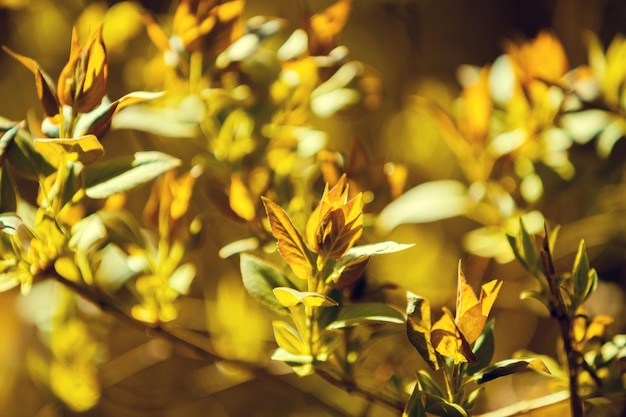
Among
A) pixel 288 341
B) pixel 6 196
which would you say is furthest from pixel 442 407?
pixel 6 196

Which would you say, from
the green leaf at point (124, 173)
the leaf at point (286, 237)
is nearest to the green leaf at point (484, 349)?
the leaf at point (286, 237)

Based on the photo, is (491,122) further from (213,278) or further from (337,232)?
(213,278)

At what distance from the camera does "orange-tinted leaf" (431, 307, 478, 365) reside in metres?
0.40

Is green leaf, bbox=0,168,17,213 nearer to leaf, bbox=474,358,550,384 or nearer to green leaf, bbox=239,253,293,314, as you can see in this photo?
green leaf, bbox=239,253,293,314

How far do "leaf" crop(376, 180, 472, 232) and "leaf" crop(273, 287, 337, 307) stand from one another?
20 cm

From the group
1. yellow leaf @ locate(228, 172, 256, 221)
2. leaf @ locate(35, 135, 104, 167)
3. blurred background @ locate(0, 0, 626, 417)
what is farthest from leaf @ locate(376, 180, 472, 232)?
leaf @ locate(35, 135, 104, 167)

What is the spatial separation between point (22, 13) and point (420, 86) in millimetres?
782

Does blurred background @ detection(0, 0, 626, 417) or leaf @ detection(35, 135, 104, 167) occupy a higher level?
leaf @ detection(35, 135, 104, 167)

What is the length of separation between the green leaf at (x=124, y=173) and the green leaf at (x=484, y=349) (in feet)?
0.86

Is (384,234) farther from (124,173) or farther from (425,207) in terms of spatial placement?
(124,173)

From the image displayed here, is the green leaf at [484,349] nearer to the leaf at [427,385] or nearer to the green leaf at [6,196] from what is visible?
the leaf at [427,385]

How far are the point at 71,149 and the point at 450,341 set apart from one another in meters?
0.30

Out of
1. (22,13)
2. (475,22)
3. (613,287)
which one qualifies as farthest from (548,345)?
(22,13)

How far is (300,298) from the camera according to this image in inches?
15.2
